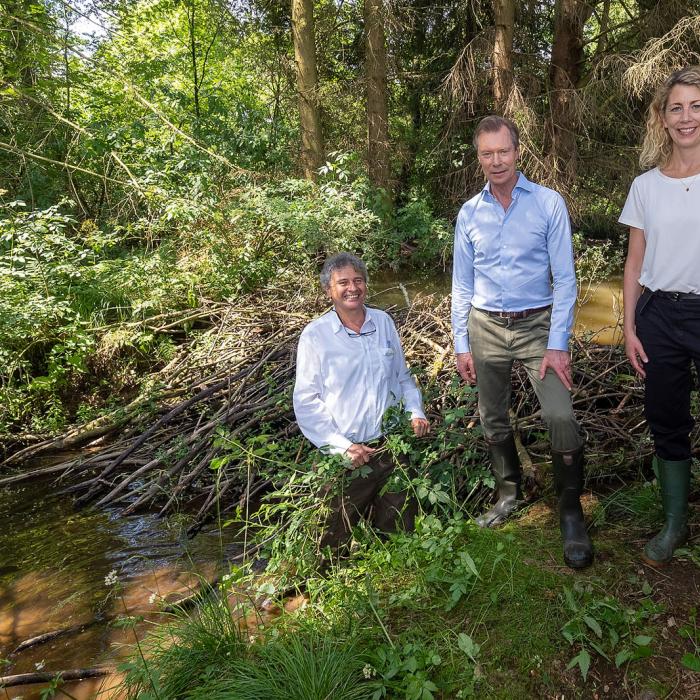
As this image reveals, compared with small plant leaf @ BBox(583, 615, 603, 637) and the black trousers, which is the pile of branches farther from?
small plant leaf @ BBox(583, 615, 603, 637)

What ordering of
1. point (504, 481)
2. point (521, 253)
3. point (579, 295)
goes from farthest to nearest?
1. point (579, 295)
2. point (504, 481)
3. point (521, 253)

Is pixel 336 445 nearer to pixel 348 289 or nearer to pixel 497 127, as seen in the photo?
pixel 348 289

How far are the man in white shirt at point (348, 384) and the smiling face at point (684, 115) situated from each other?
5.21 feet

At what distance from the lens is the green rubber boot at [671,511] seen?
269cm

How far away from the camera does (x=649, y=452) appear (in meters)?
3.62

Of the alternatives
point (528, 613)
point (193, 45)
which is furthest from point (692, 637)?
point (193, 45)

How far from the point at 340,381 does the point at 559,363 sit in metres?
1.13

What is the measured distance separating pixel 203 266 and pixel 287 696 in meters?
6.74

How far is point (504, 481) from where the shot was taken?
334 centimetres

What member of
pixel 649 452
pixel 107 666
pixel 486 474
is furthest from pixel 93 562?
pixel 649 452

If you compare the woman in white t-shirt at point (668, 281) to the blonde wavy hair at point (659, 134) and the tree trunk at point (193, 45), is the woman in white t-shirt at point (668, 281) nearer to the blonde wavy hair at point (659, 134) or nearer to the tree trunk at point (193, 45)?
the blonde wavy hair at point (659, 134)

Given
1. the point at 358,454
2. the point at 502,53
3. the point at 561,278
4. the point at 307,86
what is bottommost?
the point at 358,454

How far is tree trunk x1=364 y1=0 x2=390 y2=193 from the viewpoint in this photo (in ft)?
38.3

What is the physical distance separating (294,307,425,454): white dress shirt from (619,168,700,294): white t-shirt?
1.40 meters
